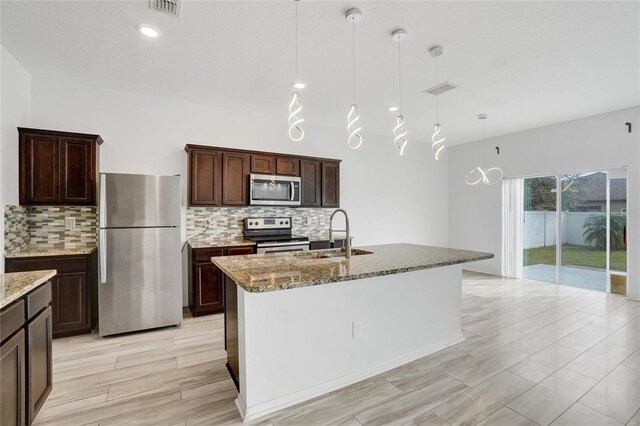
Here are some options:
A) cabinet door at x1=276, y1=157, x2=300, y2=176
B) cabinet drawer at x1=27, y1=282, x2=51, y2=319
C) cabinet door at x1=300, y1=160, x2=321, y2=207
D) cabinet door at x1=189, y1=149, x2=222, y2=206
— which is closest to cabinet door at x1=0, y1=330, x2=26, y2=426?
cabinet drawer at x1=27, y1=282, x2=51, y2=319

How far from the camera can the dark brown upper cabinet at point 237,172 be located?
4.11m

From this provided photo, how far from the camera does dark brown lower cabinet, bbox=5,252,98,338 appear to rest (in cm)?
321

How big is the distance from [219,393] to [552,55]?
14.0 feet

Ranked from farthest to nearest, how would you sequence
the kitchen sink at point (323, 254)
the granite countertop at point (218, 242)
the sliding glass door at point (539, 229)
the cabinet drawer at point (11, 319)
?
1. the sliding glass door at point (539, 229)
2. the granite countertop at point (218, 242)
3. the kitchen sink at point (323, 254)
4. the cabinet drawer at point (11, 319)

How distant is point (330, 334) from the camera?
7.52 feet

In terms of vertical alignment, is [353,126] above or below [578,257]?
above

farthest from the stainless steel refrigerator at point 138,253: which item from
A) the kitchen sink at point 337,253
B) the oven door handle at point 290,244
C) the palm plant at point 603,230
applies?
the palm plant at point 603,230

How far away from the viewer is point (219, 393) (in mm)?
2293

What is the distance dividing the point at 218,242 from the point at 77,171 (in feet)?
5.96

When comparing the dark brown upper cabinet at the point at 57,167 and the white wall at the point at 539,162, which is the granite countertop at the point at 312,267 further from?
the white wall at the point at 539,162

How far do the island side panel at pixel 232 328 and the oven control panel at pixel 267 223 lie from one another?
6.91 ft

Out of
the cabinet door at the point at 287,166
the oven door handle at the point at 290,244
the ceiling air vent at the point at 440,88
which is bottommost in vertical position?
the oven door handle at the point at 290,244

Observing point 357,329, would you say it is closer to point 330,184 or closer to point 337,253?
point 337,253

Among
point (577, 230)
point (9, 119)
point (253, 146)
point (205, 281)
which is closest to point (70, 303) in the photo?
point (205, 281)
